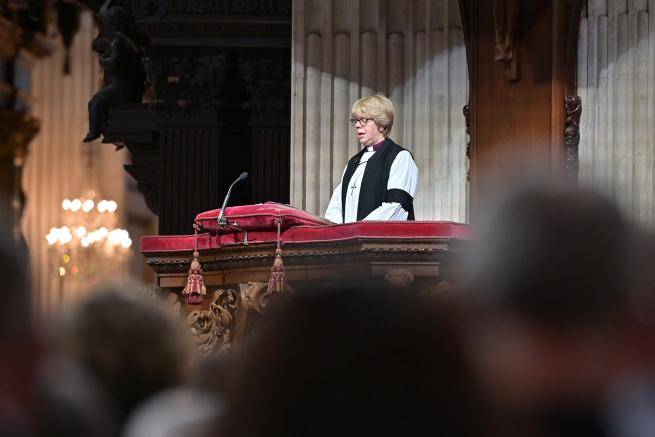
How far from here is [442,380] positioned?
1493mm

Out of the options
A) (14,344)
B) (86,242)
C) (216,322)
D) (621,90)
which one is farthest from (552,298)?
(86,242)

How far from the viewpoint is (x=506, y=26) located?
26.5 feet

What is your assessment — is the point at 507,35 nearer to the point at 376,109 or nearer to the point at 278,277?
the point at 376,109

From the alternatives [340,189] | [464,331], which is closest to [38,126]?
[340,189]

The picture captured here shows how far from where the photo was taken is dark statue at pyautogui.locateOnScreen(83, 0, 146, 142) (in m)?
13.5

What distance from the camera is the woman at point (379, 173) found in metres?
7.02

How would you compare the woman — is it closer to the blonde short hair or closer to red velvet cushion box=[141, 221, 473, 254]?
the blonde short hair

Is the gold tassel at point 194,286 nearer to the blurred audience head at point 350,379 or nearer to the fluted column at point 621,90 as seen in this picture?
the fluted column at point 621,90

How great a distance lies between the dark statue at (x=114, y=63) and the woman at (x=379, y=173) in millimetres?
6524

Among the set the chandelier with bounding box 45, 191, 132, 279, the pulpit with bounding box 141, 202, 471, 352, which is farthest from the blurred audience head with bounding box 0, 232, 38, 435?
the chandelier with bounding box 45, 191, 132, 279

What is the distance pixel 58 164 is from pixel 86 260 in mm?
2702

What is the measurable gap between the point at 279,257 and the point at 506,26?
2.63 metres

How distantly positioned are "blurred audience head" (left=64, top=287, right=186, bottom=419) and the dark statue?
37.9 feet

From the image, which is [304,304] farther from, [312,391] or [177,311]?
[177,311]
